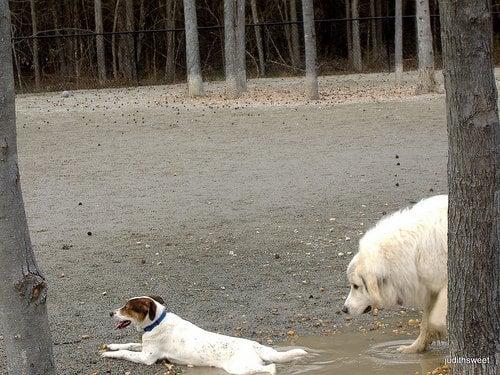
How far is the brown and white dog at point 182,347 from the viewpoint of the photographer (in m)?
6.61

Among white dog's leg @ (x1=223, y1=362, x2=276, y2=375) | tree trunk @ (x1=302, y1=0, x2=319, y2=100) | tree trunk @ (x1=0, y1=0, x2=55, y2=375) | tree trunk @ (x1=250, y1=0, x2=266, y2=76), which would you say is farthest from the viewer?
tree trunk @ (x1=250, y1=0, x2=266, y2=76)

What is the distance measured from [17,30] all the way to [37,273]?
32.3 m

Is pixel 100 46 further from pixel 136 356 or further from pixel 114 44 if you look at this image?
pixel 136 356

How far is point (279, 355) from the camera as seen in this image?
21.7 feet

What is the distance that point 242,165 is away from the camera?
1434 centimetres

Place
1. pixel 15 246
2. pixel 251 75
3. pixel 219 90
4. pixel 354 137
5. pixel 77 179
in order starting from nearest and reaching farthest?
pixel 15 246 < pixel 77 179 < pixel 354 137 < pixel 219 90 < pixel 251 75

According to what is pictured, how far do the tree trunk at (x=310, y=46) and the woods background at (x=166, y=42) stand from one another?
10.2 m

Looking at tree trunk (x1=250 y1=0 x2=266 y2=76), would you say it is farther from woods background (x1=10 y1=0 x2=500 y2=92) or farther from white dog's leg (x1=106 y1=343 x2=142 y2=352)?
white dog's leg (x1=106 y1=343 x2=142 y2=352)

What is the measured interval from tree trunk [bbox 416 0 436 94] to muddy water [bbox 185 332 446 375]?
45.0ft

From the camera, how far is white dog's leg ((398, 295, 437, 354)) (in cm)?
673

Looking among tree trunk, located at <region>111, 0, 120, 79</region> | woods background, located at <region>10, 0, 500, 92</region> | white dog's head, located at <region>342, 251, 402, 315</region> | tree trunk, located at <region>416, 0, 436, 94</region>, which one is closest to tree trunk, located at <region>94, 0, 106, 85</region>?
woods background, located at <region>10, 0, 500, 92</region>

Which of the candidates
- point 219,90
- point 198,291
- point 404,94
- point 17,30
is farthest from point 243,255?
point 17,30

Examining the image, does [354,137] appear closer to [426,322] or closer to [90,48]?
[426,322]

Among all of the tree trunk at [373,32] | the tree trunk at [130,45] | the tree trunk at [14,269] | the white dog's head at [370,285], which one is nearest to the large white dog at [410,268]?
the white dog's head at [370,285]
